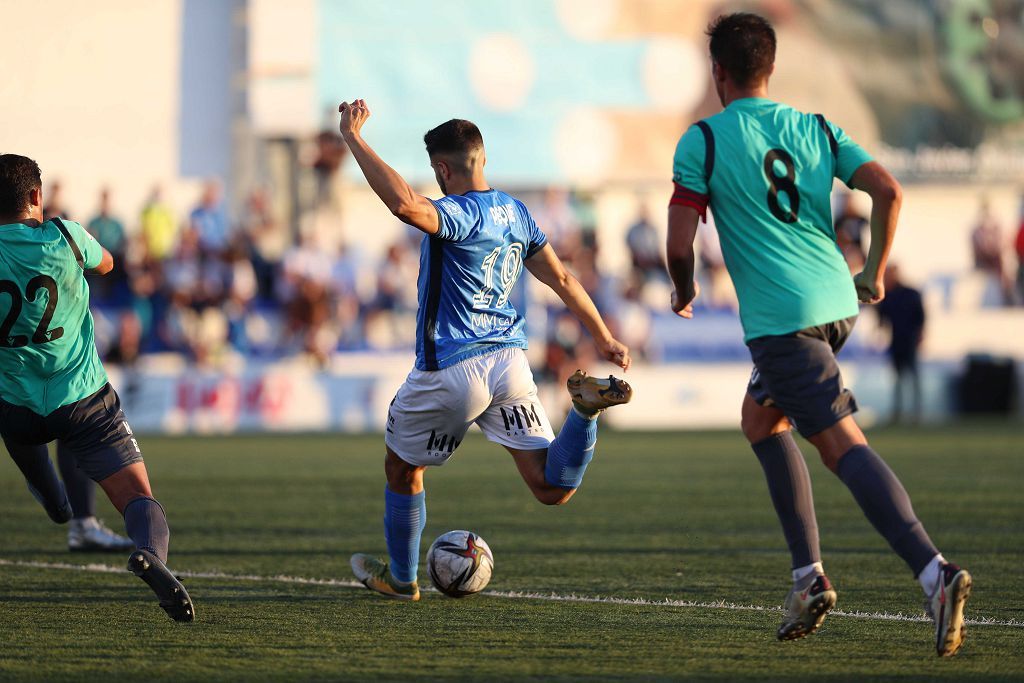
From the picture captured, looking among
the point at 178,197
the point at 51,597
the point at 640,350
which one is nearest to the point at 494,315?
the point at 51,597

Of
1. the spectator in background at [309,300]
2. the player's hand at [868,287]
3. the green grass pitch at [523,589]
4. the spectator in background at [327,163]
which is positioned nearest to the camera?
the green grass pitch at [523,589]

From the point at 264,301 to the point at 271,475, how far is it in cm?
965

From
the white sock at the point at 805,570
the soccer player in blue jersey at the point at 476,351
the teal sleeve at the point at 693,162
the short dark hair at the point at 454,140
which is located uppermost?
the short dark hair at the point at 454,140

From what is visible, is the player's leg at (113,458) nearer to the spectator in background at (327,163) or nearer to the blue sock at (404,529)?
the blue sock at (404,529)

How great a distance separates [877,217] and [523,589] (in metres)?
2.56

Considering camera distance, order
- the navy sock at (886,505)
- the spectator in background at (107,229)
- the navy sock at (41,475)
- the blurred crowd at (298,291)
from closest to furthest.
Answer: the navy sock at (886,505) < the navy sock at (41,475) < the spectator in background at (107,229) < the blurred crowd at (298,291)

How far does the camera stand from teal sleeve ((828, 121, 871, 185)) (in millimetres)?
5598

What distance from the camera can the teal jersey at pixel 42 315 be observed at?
617cm

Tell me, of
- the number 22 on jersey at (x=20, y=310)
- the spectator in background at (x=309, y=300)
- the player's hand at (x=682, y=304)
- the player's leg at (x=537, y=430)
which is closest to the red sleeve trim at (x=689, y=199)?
the player's hand at (x=682, y=304)

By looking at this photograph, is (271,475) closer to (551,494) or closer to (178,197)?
(551,494)

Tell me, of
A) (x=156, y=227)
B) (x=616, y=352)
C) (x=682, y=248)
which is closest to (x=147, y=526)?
(x=616, y=352)

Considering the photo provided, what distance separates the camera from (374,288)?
78.0ft

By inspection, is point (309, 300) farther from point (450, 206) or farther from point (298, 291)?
point (450, 206)

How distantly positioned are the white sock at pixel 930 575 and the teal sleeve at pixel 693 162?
1.49 meters
